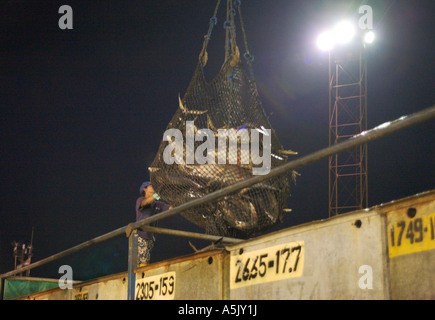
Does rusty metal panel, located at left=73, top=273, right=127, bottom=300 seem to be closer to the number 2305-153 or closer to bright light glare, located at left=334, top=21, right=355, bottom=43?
the number 2305-153

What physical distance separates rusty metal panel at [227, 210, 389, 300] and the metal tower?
24.3 metres

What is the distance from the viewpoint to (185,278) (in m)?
3.34

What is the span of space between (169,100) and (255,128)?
818 inches

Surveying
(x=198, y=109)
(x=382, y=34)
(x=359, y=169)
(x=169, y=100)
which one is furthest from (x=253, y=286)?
(x=382, y=34)

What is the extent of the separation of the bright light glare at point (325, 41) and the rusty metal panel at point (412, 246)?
24.7 meters

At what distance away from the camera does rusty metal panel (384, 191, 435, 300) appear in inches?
81.7

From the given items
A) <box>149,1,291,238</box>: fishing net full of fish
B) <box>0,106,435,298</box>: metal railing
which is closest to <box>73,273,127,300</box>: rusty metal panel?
<box>0,106,435,298</box>: metal railing

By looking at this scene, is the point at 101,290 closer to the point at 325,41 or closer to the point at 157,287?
the point at 157,287

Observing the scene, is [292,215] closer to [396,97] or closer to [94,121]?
[396,97]

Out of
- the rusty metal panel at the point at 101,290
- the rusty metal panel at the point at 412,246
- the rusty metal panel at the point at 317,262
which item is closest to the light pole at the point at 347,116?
the rusty metal panel at the point at 101,290

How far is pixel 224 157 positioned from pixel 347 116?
24.6m

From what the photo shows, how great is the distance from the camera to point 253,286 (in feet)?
9.27

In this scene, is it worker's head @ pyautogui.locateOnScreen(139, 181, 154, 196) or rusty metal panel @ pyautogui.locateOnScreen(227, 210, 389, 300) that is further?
worker's head @ pyautogui.locateOnScreen(139, 181, 154, 196)

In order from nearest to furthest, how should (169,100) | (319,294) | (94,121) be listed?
(319,294) → (94,121) → (169,100)
